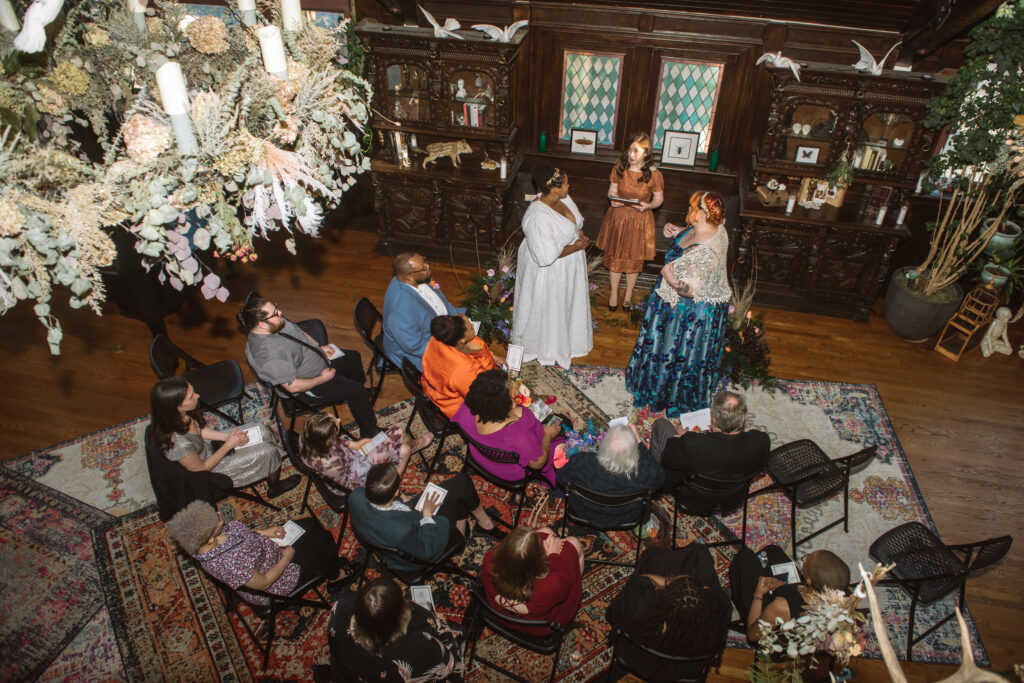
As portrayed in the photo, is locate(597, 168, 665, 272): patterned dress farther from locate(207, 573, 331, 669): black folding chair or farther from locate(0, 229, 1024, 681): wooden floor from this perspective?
locate(207, 573, 331, 669): black folding chair

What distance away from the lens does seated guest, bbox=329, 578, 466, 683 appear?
2676mm

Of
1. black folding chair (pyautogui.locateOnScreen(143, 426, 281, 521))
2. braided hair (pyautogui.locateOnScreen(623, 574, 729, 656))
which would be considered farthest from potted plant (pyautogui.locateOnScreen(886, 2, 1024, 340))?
black folding chair (pyautogui.locateOnScreen(143, 426, 281, 521))

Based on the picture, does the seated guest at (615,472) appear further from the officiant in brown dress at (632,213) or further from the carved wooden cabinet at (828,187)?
the carved wooden cabinet at (828,187)

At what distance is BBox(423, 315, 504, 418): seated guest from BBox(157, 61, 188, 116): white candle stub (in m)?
2.23

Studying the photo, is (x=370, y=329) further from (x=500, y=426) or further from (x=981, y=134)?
(x=981, y=134)

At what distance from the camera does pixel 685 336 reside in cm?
464

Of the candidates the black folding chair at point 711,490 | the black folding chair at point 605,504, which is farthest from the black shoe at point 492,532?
the black folding chair at point 711,490

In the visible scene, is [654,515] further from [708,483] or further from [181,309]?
[181,309]

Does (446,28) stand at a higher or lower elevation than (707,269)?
higher

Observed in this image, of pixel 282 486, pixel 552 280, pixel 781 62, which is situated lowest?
pixel 282 486

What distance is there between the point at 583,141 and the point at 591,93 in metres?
0.50

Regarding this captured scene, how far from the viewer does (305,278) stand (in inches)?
268

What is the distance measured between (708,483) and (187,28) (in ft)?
A: 11.0

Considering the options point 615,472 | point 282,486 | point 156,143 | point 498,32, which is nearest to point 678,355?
point 615,472
